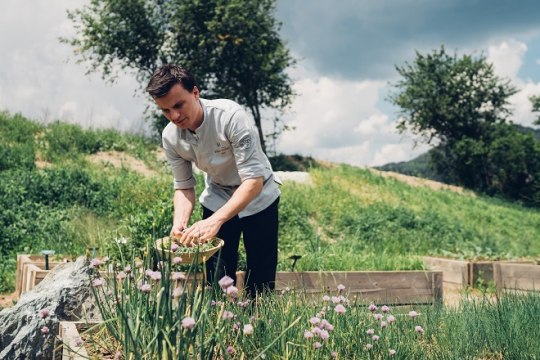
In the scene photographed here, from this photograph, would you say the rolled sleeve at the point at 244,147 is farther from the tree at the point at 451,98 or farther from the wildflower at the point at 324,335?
the tree at the point at 451,98

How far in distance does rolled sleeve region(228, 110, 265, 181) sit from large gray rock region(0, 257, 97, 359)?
1080mm

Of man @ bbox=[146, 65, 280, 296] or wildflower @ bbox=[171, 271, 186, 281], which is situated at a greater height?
man @ bbox=[146, 65, 280, 296]

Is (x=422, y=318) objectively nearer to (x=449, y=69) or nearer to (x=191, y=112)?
(x=191, y=112)

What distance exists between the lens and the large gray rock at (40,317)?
324cm

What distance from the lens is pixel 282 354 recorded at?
7.63ft

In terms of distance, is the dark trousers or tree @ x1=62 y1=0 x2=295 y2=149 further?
tree @ x1=62 y1=0 x2=295 y2=149

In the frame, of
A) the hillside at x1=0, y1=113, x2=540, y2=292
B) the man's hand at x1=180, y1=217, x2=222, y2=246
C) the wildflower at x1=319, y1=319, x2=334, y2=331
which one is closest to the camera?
the wildflower at x1=319, y1=319, x2=334, y2=331

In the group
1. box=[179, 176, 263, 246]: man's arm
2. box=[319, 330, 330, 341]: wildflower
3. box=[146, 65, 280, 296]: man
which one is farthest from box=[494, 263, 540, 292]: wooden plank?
box=[319, 330, 330, 341]: wildflower

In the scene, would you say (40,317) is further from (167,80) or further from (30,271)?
(30,271)

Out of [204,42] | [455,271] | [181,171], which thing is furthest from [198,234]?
[204,42]

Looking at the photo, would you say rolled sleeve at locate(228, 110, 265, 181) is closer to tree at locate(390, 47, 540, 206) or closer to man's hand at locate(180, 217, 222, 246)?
man's hand at locate(180, 217, 222, 246)

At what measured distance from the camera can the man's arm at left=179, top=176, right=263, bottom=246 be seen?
8.41ft

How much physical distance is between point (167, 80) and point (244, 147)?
0.58 meters

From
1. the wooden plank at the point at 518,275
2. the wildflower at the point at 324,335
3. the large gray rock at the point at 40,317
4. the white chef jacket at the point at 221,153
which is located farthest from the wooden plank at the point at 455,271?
the wildflower at the point at 324,335
